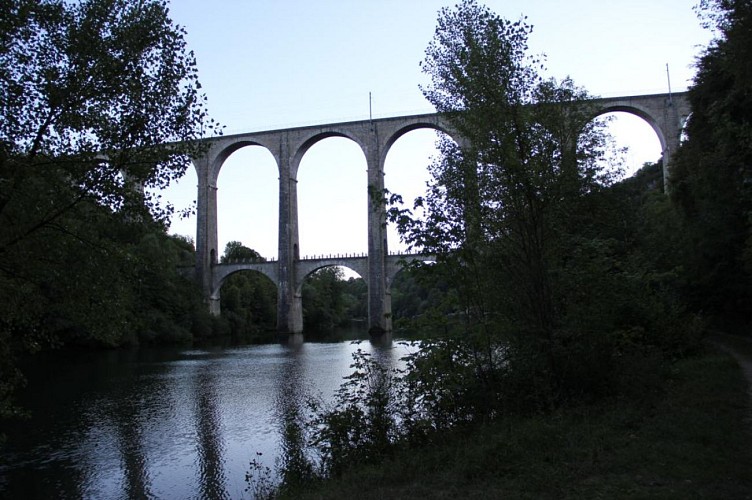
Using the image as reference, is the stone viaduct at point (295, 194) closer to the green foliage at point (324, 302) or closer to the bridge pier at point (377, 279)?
the bridge pier at point (377, 279)

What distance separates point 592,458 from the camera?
4.99 m

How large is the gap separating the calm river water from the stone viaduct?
2035 cm

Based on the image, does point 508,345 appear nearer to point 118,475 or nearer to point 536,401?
point 536,401

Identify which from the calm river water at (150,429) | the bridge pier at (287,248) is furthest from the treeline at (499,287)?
the bridge pier at (287,248)

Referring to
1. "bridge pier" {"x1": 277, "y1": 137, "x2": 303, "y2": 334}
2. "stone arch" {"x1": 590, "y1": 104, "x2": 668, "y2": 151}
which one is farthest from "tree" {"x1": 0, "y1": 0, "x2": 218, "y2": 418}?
"bridge pier" {"x1": 277, "y1": 137, "x2": 303, "y2": 334}

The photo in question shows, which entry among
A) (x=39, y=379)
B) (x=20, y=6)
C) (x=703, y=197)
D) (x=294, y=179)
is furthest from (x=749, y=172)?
(x=294, y=179)

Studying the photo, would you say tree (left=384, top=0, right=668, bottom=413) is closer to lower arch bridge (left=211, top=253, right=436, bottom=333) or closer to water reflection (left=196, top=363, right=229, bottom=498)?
water reflection (left=196, top=363, right=229, bottom=498)

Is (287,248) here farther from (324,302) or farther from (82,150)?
(82,150)

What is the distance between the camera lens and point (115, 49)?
684cm

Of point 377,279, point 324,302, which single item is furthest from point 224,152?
point 324,302

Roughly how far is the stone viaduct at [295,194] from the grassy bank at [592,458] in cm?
3278

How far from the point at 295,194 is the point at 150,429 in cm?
3568

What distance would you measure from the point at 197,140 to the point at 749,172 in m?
9.28

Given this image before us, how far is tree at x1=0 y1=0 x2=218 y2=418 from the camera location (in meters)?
6.34
